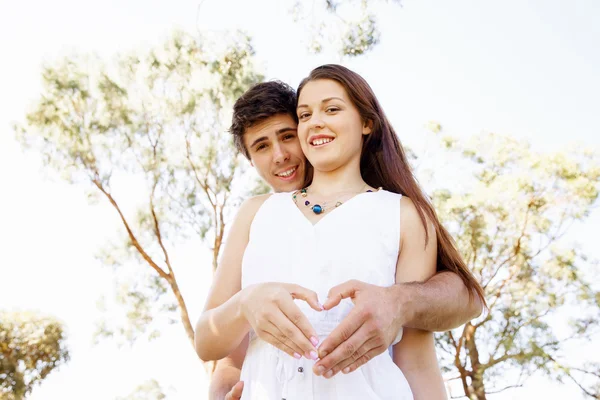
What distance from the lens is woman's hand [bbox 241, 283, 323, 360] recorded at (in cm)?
134

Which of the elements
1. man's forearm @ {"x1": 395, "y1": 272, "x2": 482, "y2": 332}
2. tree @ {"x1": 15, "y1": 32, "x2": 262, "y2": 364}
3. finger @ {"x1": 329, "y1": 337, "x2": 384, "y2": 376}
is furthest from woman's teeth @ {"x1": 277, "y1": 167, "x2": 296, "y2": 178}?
tree @ {"x1": 15, "y1": 32, "x2": 262, "y2": 364}

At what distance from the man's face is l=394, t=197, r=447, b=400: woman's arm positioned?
0.78 m

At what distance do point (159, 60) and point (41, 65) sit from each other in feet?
7.44

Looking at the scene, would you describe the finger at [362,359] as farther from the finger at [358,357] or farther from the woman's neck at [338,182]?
the woman's neck at [338,182]

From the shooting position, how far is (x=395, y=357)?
1.74 m

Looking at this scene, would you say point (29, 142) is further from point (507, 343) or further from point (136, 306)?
point (507, 343)

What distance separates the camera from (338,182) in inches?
79.7

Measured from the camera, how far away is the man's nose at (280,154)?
261 centimetres

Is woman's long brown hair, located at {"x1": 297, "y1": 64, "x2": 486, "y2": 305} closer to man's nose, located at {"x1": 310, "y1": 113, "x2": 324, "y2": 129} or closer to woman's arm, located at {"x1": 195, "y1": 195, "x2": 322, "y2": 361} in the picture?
man's nose, located at {"x1": 310, "y1": 113, "x2": 324, "y2": 129}

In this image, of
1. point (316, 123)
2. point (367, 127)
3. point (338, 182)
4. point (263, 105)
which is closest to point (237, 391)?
point (338, 182)

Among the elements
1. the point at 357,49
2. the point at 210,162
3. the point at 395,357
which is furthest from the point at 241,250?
the point at 210,162

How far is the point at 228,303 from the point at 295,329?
0.96ft

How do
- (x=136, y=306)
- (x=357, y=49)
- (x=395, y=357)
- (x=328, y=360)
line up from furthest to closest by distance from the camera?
(x=136, y=306) < (x=357, y=49) < (x=395, y=357) < (x=328, y=360)

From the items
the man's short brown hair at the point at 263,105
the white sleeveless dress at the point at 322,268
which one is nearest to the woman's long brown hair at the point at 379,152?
the white sleeveless dress at the point at 322,268
